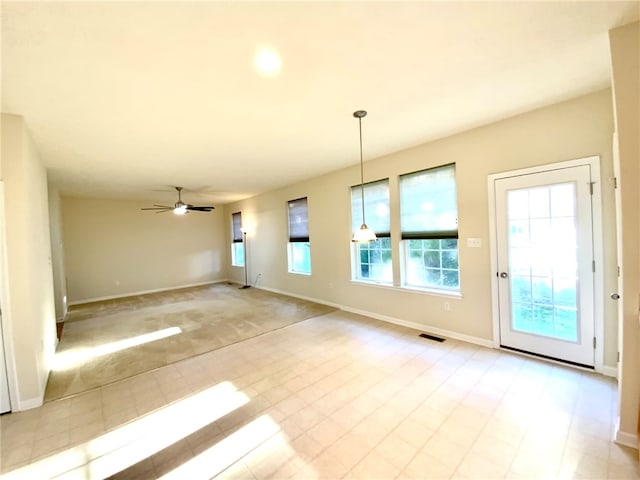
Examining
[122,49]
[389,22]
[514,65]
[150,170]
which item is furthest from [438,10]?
[150,170]

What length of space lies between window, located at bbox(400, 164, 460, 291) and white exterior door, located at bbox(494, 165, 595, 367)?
576mm

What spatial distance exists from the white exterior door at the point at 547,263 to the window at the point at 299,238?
12.7 feet

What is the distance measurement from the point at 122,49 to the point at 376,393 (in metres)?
3.34

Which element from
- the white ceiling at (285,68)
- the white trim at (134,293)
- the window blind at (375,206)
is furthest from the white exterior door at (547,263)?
the white trim at (134,293)

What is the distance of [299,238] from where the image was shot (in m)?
6.39

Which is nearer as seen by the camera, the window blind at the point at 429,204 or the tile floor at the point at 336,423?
the tile floor at the point at 336,423

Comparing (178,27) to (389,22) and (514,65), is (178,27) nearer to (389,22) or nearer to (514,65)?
(389,22)

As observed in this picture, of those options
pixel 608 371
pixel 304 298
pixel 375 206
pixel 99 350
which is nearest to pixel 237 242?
pixel 304 298

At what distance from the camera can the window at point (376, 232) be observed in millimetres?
4531

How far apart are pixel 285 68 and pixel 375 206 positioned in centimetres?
299

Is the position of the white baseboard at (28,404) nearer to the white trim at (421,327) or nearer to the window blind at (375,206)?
the white trim at (421,327)

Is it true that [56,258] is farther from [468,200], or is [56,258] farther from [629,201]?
[629,201]

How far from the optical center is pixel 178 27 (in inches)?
62.5

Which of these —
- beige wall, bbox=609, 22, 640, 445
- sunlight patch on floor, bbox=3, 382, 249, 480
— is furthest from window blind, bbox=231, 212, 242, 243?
beige wall, bbox=609, 22, 640, 445
